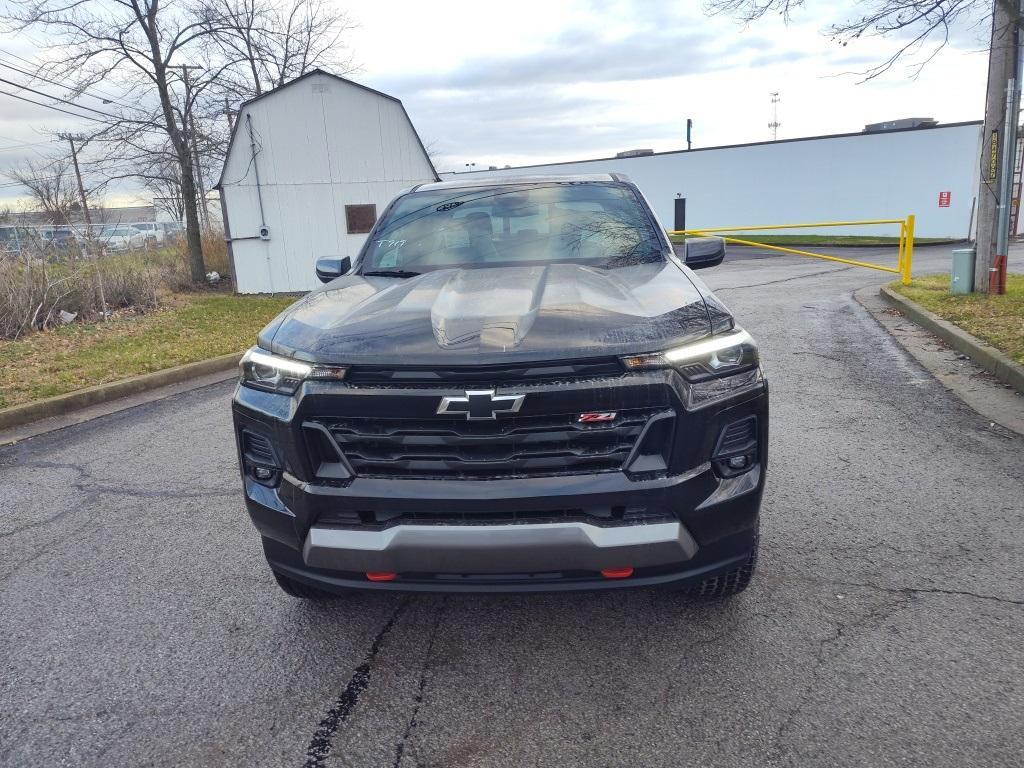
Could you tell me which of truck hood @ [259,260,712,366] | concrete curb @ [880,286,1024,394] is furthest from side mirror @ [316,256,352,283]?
concrete curb @ [880,286,1024,394]

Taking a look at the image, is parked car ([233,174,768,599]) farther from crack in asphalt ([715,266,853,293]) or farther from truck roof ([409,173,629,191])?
crack in asphalt ([715,266,853,293])

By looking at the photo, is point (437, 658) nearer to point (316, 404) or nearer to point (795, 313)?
point (316, 404)

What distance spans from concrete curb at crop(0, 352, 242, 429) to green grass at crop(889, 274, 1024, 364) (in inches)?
326

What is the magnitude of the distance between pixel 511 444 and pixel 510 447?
16 millimetres

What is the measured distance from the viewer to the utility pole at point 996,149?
32.6 ft

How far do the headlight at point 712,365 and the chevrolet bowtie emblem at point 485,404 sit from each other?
397 millimetres

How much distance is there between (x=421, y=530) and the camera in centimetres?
244

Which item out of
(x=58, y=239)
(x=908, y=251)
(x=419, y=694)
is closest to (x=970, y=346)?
(x=908, y=251)

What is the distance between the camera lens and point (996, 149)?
10258 mm

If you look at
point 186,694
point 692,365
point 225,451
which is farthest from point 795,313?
point 186,694

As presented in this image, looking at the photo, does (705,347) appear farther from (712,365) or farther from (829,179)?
(829,179)

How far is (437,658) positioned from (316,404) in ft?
3.55

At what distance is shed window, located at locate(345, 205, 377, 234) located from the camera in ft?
54.1

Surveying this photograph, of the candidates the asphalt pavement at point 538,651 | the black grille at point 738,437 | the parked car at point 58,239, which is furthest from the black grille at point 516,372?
the parked car at point 58,239
